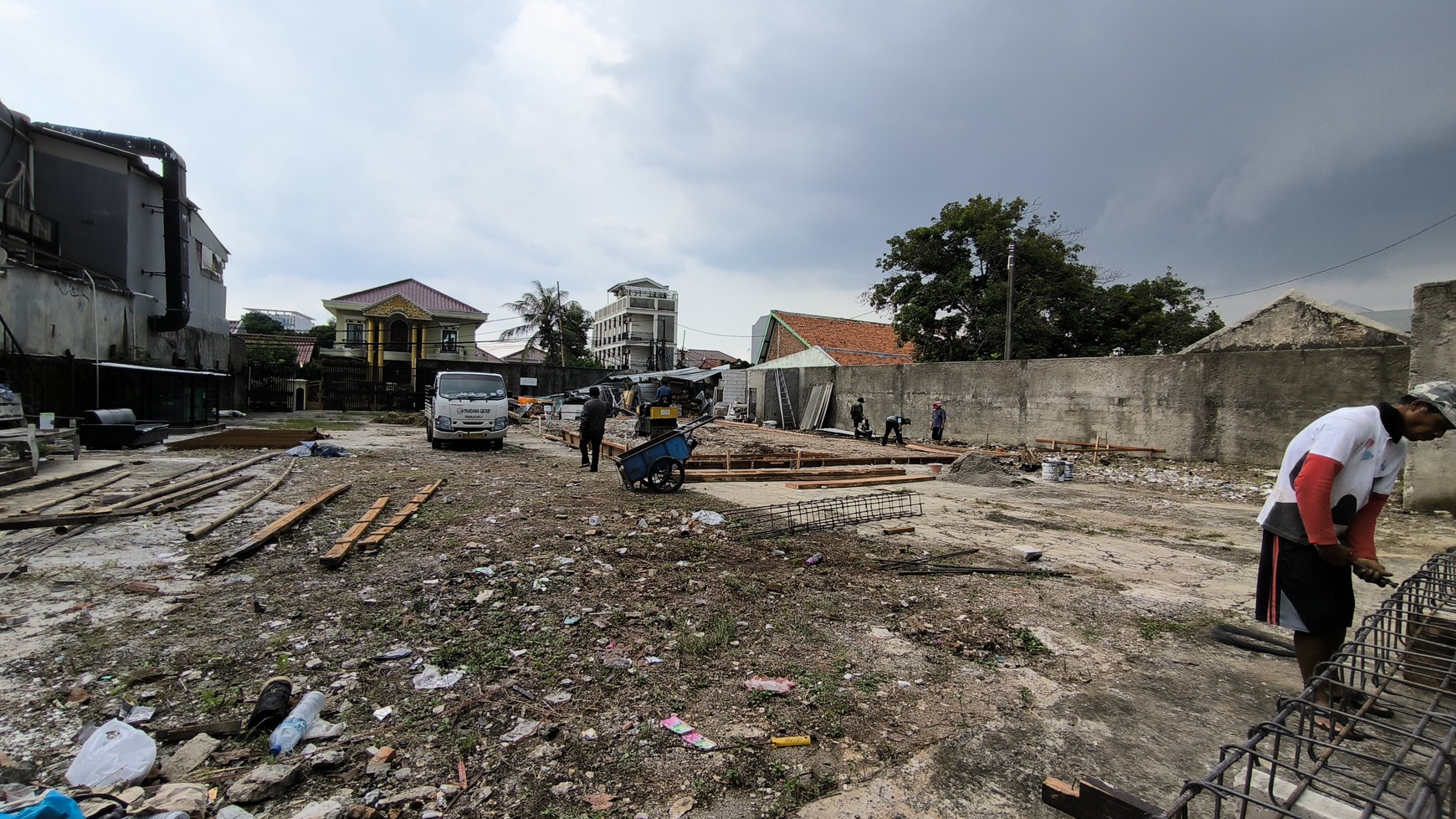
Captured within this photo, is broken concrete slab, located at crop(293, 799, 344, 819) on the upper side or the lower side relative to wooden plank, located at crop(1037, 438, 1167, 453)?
lower

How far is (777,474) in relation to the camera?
1081cm

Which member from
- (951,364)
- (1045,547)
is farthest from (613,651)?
(951,364)

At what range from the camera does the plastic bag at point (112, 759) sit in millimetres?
2188

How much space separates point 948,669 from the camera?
3375 millimetres

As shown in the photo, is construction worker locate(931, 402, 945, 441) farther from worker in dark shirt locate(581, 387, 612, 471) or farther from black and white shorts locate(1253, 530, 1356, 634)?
black and white shorts locate(1253, 530, 1356, 634)

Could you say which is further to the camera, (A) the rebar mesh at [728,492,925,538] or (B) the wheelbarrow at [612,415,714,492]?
(B) the wheelbarrow at [612,415,714,492]

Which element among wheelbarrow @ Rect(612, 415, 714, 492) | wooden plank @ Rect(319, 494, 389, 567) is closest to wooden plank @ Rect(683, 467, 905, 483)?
wheelbarrow @ Rect(612, 415, 714, 492)

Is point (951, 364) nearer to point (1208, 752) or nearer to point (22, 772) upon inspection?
point (1208, 752)

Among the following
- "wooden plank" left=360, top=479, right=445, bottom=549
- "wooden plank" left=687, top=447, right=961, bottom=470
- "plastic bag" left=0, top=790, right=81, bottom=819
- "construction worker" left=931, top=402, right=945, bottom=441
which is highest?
"construction worker" left=931, top=402, right=945, bottom=441

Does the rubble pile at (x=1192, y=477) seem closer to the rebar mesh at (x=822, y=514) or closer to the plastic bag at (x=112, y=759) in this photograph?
the rebar mesh at (x=822, y=514)

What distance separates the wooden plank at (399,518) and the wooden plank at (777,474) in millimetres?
3838

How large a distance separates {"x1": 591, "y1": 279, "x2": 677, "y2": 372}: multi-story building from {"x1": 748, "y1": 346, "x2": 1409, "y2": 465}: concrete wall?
46.1 meters

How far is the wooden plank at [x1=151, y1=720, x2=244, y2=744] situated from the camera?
8.28ft

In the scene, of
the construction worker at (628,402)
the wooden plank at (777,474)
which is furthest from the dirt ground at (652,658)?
the construction worker at (628,402)
